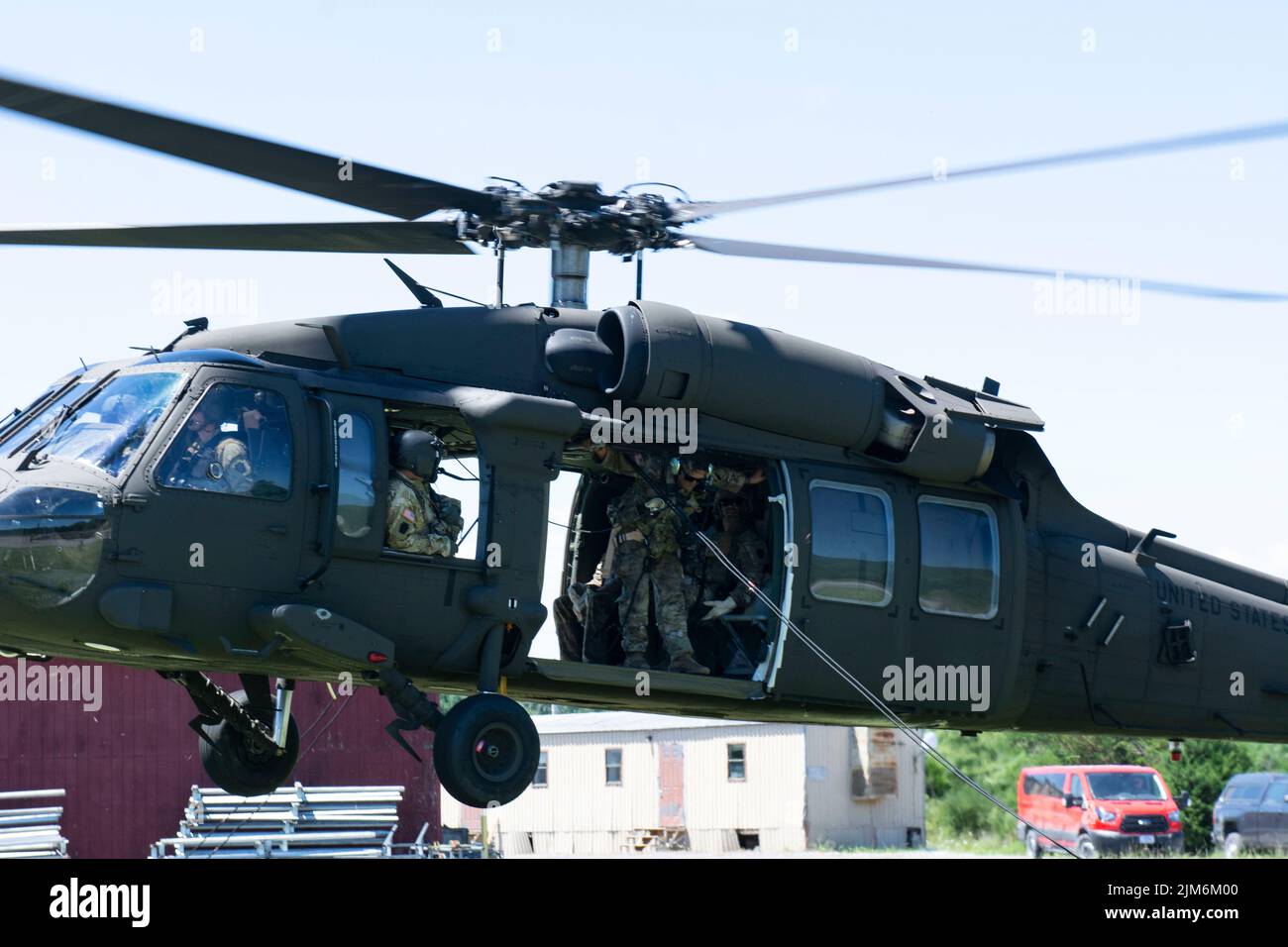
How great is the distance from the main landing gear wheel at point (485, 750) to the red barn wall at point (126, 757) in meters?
14.3

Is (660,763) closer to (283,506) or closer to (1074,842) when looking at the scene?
(1074,842)

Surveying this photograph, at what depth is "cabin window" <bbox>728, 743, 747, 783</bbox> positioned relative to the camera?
35.8m

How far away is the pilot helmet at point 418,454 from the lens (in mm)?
10023

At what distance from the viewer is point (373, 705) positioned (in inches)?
1086

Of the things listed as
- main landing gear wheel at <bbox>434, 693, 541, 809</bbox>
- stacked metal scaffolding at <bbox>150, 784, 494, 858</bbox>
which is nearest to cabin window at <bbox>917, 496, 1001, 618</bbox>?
main landing gear wheel at <bbox>434, 693, 541, 809</bbox>

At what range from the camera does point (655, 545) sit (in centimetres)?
1148

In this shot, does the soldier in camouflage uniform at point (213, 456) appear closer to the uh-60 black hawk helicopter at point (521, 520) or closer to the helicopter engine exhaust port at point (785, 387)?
the uh-60 black hawk helicopter at point (521, 520)

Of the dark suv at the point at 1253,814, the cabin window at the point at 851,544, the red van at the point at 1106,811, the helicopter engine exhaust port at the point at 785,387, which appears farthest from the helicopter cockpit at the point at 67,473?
the dark suv at the point at 1253,814

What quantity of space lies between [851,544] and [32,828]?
55.5 ft

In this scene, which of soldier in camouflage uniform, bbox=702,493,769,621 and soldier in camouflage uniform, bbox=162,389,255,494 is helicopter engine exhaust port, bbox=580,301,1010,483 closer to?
soldier in camouflage uniform, bbox=702,493,769,621

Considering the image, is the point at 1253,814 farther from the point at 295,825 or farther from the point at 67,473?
the point at 67,473

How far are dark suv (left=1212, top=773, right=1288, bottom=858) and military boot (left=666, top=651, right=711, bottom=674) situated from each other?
A: 1829 cm
